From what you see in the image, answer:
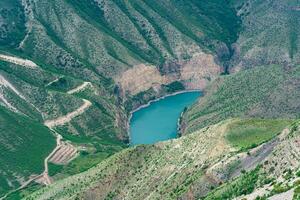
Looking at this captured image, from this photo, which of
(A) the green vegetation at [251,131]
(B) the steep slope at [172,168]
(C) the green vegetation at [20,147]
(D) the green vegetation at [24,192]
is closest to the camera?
(B) the steep slope at [172,168]

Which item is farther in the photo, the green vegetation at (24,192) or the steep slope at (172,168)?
the green vegetation at (24,192)

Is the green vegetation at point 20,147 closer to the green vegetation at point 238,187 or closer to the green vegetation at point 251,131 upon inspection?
the green vegetation at point 251,131

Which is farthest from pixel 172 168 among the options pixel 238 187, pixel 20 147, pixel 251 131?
pixel 20 147

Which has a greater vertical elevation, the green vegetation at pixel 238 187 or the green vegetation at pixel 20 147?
the green vegetation at pixel 20 147

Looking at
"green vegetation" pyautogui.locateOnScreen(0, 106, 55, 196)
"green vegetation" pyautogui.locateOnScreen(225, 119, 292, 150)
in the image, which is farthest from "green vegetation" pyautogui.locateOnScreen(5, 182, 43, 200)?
"green vegetation" pyautogui.locateOnScreen(225, 119, 292, 150)

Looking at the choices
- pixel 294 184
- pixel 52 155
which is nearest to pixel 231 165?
pixel 294 184

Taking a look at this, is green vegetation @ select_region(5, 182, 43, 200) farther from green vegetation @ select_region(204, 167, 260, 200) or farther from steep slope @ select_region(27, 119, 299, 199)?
green vegetation @ select_region(204, 167, 260, 200)

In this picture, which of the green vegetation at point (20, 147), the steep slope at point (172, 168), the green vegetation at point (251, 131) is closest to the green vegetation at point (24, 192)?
the green vegetation at point (20, 147)
